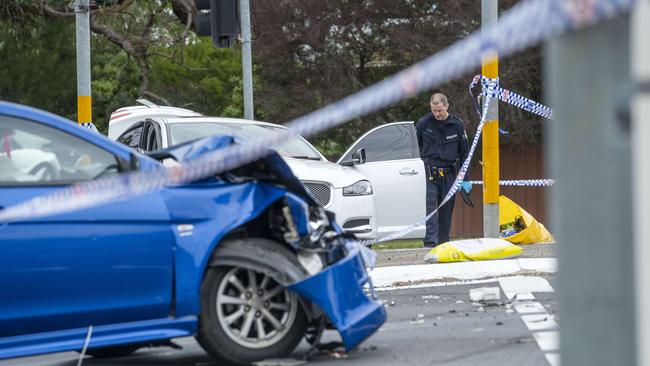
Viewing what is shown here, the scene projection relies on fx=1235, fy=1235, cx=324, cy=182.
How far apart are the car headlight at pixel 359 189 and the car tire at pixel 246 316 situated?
286 inches

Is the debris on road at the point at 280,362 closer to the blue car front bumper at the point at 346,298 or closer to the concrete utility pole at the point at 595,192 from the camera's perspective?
the blue car front bumper at the point at 346,298

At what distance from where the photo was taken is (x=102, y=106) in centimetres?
3459

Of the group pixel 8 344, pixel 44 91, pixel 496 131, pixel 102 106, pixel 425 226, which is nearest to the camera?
pixel 8 344

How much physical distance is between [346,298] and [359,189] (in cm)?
754

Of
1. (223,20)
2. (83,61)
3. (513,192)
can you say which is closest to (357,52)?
(513,192)

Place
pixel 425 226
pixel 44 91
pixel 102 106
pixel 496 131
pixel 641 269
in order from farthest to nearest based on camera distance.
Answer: pixel 102 106 → pixel 44 91 → pixel 425 226 → pixel 496 131 → pixel 641 269

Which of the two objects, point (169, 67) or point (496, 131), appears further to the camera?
point (169, 67)

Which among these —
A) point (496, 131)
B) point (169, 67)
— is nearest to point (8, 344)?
point (496, 131)

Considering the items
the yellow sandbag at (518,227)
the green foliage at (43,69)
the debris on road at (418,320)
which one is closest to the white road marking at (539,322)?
the debris on road at (418,320)

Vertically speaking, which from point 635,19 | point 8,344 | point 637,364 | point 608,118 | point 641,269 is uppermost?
point 635,19

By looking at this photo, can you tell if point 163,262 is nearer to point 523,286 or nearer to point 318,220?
point 318,220

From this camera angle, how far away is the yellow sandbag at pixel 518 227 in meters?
15.0

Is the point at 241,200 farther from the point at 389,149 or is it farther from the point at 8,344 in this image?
the point at 389,149

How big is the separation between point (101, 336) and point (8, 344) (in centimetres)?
47
